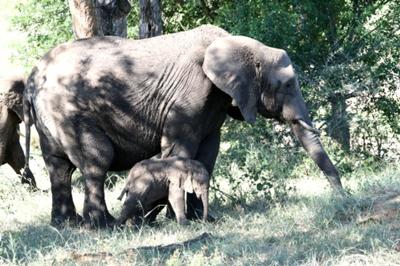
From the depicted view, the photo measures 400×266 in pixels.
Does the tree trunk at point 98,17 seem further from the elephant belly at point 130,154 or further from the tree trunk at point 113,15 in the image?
the elephant belly at point 130,154

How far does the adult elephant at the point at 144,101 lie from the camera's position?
1023 cm

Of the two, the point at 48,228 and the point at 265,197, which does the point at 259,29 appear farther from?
the point at 48,228

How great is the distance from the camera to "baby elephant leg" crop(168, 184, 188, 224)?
9.68 m

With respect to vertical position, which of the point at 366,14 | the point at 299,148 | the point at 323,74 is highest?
the point at 366,14

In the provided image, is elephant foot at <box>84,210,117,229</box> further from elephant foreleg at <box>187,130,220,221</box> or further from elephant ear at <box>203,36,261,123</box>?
elephant ear at <box>203,36,261,123</box>

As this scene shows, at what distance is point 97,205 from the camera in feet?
33.8

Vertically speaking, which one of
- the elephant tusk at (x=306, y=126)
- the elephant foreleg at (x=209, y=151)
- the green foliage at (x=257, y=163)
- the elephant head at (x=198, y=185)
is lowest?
the green foliage at (x=257, y=163)

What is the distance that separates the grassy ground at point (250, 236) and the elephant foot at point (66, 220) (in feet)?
0.41

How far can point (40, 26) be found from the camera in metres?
20.1

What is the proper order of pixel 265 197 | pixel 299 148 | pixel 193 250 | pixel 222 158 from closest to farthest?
pixel 193 250 → pixel 265 197 → pixel 222 158 → pixel 299 148

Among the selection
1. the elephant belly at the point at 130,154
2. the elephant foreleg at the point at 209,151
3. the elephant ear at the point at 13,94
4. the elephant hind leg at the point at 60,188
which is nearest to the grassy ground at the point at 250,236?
the elephant hind leg at the point at 60,188

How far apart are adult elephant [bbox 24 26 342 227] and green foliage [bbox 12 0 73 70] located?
8.82 m

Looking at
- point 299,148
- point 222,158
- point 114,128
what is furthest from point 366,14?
point 114,128

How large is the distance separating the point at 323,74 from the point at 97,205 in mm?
6161
